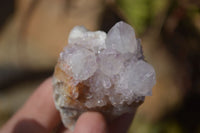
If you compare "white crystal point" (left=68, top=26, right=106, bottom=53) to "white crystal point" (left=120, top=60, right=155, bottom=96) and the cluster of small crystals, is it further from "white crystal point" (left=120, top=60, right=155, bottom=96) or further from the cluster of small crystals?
"white crystal point" (left=120, top=60, right=155, bottom=96)

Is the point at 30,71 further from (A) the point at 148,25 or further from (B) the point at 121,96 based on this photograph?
(B) the point at 121,96

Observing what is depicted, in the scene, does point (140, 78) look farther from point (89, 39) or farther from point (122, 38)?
point (89, 39)

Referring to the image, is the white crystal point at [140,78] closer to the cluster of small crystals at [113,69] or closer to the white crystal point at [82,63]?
the cluster of small crystals at [113,69]

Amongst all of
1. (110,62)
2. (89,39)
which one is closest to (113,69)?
(110,62)

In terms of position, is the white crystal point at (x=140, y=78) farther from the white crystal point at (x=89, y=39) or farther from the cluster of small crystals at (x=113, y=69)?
the white crystal point at (x=89, y=39)

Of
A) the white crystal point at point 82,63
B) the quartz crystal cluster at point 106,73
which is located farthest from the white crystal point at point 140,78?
the white crystal point at point 82,63

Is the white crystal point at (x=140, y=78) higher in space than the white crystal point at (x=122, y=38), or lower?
lower

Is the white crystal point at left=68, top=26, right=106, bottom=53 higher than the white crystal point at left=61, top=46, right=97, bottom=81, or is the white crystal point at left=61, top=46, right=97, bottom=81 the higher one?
the white crystal point at left=68, top=26, right=106, bottom=53

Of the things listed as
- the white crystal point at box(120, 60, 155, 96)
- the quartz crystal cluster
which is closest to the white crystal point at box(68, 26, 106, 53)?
the quartz crystal cluster
